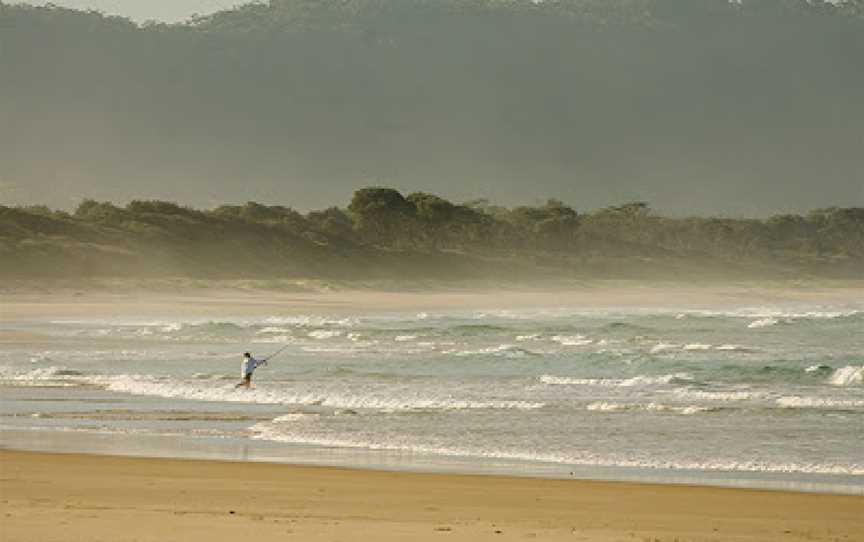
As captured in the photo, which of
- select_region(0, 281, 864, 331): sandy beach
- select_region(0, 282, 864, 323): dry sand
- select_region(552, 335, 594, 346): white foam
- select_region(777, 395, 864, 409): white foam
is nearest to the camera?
select_region(777, 395, 864, 409): white foam

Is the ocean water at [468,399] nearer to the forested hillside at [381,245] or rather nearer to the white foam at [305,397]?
the white foam at [305,397]

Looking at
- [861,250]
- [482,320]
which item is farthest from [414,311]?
[861,250]

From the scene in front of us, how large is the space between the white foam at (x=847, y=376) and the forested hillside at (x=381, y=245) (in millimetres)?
47624

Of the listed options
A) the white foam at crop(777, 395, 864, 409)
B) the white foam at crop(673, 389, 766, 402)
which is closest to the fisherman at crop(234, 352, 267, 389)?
the white foam at crop(673, 389, 766, 402)

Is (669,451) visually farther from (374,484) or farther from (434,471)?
(374,484)

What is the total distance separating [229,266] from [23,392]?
187 feet

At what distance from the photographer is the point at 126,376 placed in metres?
32.5

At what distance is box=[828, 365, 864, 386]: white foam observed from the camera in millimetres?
33156

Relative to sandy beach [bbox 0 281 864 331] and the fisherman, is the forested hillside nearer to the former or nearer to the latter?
sandy beach [bbox 0 281 864 331]

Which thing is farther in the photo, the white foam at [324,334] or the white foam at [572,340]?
the white foam at [324,334]

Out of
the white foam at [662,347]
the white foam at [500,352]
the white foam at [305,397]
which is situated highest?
the white foam at [662,347]

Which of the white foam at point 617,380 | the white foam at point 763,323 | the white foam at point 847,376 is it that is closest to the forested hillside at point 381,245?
the white foam at point 763,323

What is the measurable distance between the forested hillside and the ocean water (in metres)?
32.2

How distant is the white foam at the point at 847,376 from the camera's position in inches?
1305
